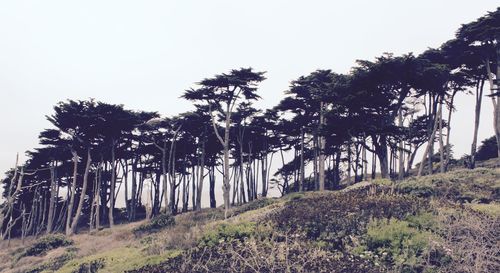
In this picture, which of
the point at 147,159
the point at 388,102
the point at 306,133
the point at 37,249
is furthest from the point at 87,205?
the point at 388,102

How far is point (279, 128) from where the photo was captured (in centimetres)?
4016

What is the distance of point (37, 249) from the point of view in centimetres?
2698

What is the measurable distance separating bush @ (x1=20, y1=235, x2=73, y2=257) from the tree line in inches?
103

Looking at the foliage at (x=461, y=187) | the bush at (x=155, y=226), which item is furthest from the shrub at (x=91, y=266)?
the foliage at (x=461, y=187)

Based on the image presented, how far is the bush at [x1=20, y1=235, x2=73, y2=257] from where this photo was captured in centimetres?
Result: 2692

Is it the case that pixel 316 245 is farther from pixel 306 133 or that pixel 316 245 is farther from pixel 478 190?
pixel 306 133

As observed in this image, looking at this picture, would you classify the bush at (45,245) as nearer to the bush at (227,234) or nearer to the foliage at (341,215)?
the bush at (227,234)

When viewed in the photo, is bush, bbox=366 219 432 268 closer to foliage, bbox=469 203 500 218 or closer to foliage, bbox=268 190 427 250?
foliage, bbox=268 190 427 250

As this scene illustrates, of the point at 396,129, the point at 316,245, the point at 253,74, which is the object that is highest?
the point at 253,74

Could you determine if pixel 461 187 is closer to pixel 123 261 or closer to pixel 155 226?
pixel 123 261

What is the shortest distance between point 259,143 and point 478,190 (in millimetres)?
27639

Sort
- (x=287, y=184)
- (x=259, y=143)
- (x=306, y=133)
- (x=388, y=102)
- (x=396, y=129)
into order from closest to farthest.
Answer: (x=396, y=129), (x=388, y=102), (x=306, y=133), (x=259, y=143), (x=287, y=184)

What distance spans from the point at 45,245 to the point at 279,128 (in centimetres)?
2200

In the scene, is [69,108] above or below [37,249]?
above
